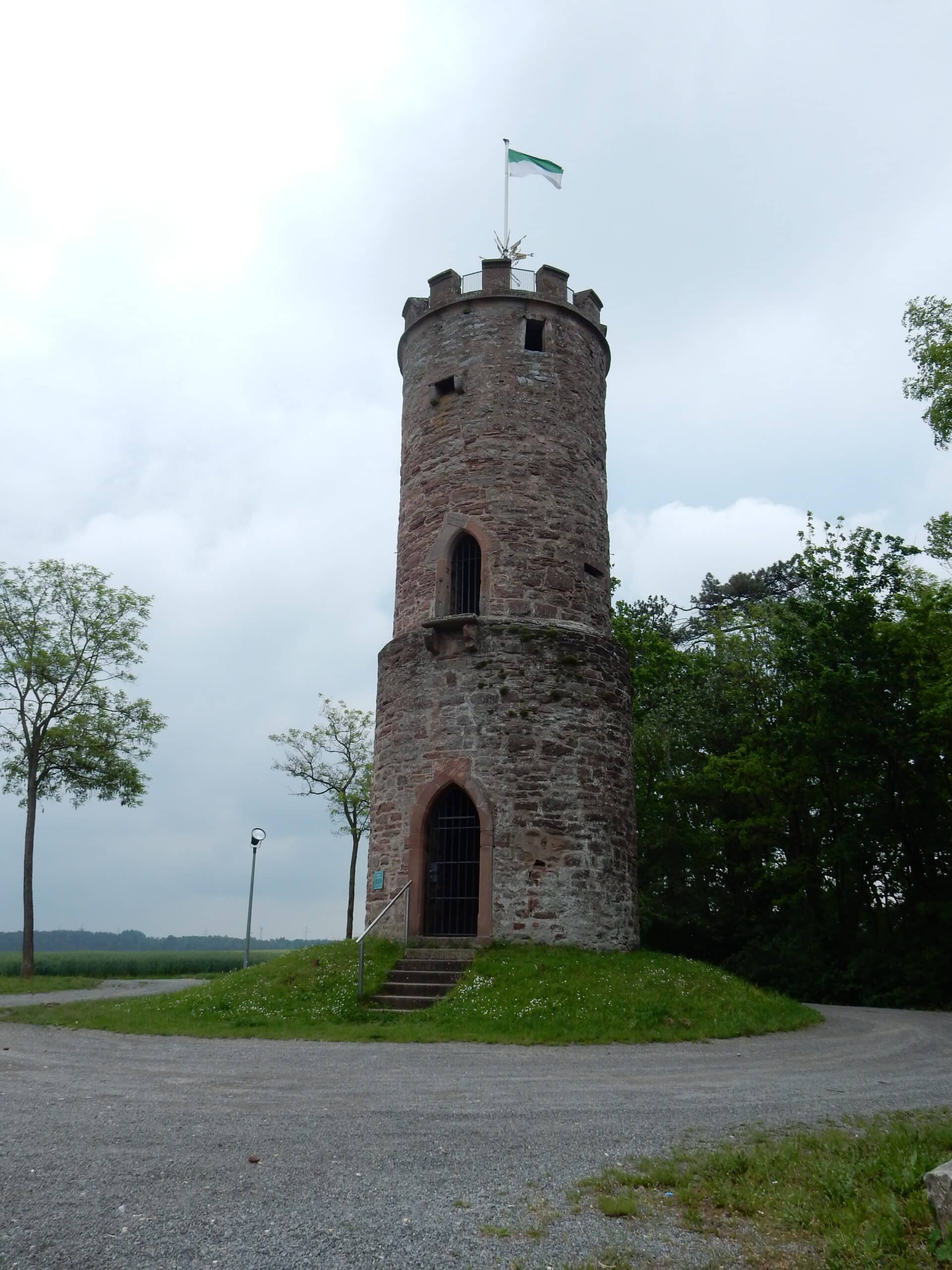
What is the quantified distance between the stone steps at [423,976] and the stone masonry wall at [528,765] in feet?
2.52

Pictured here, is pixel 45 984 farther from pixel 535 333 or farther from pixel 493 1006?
pixel 535 333

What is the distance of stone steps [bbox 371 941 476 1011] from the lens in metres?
12.0

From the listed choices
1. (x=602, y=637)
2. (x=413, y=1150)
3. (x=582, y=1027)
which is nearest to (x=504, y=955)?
(x=582, y=1027)

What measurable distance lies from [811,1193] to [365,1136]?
254 cm

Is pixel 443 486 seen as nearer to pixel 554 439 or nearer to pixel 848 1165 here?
pixel 554 439

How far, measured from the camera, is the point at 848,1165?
480 cm

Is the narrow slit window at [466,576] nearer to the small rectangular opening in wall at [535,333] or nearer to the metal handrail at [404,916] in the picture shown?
the small rectangular opening in wall at [535,333]

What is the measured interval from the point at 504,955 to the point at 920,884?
1052 cm

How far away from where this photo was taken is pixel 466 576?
16.4 meters

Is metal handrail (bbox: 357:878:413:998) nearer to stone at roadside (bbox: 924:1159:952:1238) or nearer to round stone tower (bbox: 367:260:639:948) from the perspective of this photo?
round stone tower (bbox: 367:260:639:948)

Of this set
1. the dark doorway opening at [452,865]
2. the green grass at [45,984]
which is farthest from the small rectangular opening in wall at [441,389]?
the green grass at [45,984]

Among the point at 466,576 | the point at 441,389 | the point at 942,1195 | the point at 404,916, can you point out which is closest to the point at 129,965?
the point at 404,916

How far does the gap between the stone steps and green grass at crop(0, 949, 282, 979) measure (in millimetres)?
13844

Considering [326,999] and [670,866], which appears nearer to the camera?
[326,999]
